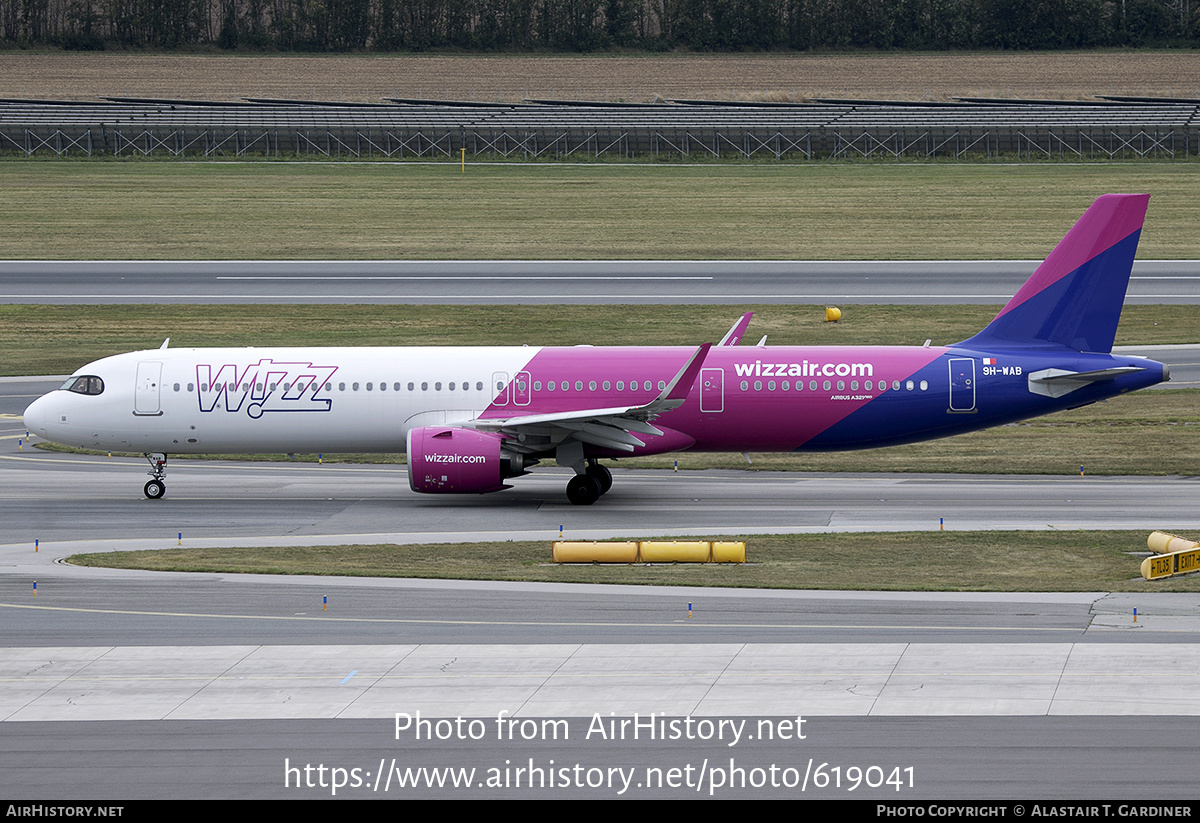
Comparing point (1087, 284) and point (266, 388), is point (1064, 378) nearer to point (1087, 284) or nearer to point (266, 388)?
point (1087, 284)

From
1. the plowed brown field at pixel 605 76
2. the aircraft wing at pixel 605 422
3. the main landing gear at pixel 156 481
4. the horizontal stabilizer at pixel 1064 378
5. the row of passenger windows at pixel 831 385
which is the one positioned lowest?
the main landing gear at pixel 156 481

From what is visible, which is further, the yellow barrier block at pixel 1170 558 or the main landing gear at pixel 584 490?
the main landing gear at pixel 584 490

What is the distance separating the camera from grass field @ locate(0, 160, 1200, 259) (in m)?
78.9

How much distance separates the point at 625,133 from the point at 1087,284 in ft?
257

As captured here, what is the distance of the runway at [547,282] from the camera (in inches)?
2594

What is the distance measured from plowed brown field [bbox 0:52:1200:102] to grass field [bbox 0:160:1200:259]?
30864 mm

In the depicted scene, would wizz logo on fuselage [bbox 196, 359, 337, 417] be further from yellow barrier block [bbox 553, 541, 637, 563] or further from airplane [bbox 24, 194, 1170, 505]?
yellow barrier block [bbox 553, 541, 637, 563]

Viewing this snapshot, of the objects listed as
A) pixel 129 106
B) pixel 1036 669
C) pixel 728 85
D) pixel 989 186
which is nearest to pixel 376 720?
pixel 1036 669

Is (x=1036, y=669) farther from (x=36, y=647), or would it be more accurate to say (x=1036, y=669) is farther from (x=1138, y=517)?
(x=36, y=647)

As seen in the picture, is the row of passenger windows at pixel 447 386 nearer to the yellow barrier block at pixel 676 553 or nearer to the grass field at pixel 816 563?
the grass field at pixel 816 563

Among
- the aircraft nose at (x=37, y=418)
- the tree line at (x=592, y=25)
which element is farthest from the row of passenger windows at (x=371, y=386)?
the tree line at (x=592, y=25)

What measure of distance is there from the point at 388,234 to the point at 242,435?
4763cm

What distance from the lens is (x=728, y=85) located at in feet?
451

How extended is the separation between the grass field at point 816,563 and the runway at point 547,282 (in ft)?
113
